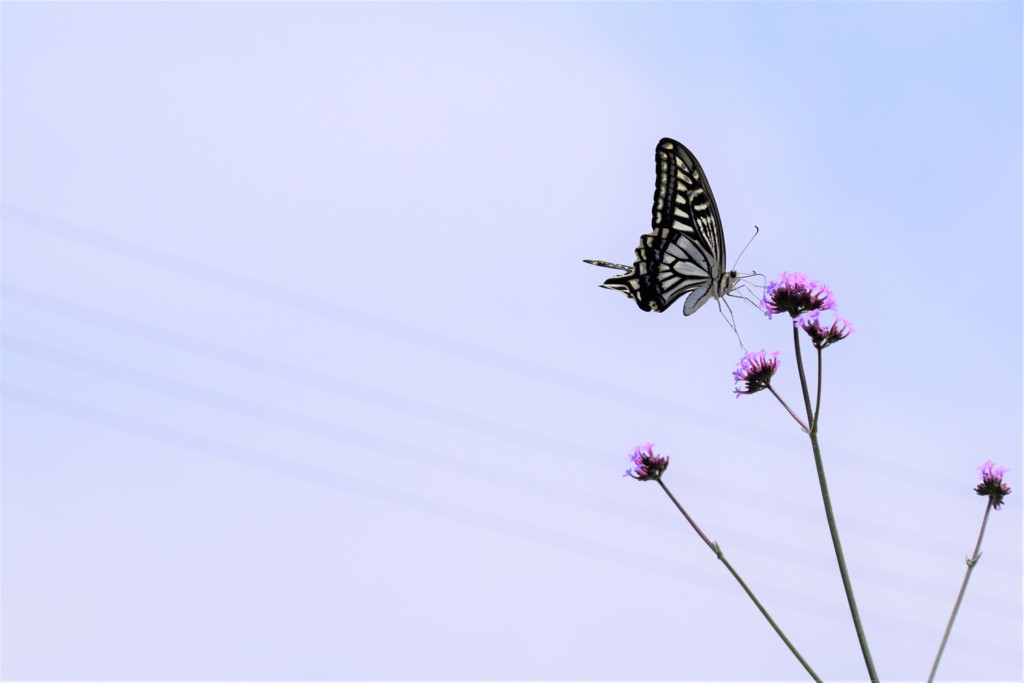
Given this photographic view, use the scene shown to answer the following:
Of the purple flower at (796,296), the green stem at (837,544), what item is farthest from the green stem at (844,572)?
the purple flower at (796,296)

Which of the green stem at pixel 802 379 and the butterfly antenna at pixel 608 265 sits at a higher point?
the butterfly antenna at pixel 608 265

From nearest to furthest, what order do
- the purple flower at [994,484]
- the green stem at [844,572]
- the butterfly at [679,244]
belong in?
the green stem at [844,572] < the purple flower at [994,484] < the butterfly at [679,244]

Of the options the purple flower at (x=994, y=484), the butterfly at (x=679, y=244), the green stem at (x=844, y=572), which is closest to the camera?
the green stem at (x=844, y=572)

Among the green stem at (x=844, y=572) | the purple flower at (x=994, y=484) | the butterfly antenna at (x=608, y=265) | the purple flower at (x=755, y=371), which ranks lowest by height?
the green stem at (x=844, y=572)

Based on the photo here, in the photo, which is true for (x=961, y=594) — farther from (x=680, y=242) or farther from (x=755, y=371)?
(x=680, y=242)

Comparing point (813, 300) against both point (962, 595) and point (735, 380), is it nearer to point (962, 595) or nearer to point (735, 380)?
point (735, 380)

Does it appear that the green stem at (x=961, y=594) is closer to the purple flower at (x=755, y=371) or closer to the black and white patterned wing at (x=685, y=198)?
the purple flower at (x=755, y=371)

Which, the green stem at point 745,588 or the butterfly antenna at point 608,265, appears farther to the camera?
the butterfly antenna at point 608,265
